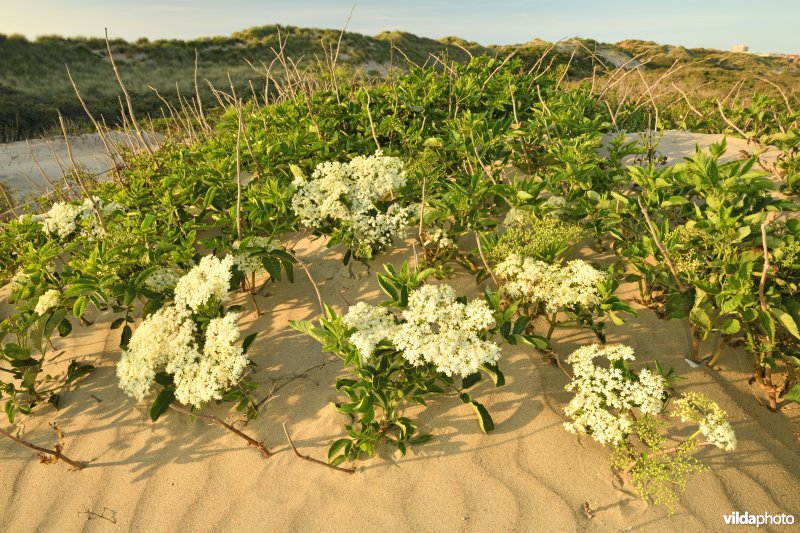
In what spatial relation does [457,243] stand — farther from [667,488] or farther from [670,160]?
[670,160]

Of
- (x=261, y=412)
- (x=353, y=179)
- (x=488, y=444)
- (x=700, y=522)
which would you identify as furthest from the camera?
(x=353, y=179)

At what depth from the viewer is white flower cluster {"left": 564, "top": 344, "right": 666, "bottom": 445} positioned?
9.00ft

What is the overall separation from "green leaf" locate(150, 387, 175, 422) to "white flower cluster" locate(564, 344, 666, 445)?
10.1ft

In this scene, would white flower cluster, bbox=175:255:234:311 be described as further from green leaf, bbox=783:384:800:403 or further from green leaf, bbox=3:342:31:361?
green leaf, bbox=783:384:800:403

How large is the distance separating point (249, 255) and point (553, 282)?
2.73 m

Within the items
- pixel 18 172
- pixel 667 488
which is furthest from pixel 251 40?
pixel 667 488

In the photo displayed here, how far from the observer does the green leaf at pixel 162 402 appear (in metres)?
3.44

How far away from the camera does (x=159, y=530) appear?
3.00 m

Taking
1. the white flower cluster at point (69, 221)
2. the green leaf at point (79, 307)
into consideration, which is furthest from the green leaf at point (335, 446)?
the white flower cluster at point (69, 221)

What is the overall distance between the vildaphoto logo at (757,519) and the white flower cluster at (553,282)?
1.59 metres

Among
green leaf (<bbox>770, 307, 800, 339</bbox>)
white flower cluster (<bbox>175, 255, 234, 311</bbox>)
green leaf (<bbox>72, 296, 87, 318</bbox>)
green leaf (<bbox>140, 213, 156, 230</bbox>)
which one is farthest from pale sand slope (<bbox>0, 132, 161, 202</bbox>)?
green leaf (<bbox>770, 307, 800, 339</bbox>)

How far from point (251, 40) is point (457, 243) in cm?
5016

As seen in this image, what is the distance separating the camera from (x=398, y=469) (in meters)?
3.15

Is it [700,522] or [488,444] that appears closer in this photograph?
[700,522]
